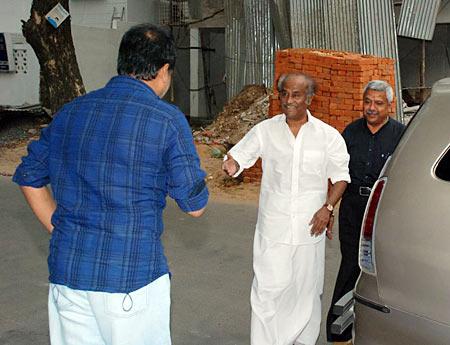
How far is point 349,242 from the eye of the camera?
4.13m

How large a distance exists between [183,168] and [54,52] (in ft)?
36.1

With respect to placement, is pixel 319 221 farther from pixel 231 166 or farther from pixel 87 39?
pixel 87 39

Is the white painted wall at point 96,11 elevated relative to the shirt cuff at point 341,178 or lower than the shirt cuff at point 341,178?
elevated

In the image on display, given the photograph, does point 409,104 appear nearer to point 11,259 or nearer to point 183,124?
point 11,259

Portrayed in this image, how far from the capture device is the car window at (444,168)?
8.32ft

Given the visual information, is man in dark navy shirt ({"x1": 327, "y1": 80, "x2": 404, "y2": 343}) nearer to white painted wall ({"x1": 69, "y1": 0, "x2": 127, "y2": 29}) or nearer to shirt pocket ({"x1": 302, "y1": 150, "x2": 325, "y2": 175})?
shirt pocket ({"x1": 302, "y1": 150, "x2": 325, "y2": 175})

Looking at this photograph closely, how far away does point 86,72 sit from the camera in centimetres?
1661

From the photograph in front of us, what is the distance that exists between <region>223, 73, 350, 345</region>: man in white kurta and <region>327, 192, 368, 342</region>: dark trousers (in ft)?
0.67

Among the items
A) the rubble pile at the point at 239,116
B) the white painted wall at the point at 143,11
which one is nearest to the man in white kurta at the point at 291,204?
the rubble pile at the point at 239,116

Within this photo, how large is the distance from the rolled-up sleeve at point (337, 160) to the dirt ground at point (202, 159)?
4641mm

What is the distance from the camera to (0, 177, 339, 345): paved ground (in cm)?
459

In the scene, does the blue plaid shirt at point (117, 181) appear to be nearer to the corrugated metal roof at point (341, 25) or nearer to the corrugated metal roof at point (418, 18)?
the corrugated metal roof at point (341, 25)

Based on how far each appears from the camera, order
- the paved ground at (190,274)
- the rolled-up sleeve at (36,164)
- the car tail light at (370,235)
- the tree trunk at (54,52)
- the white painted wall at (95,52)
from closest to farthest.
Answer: the rolled-up sleeve at (36,164) < the car tail light at (370,235) < the paved ground at (190,274) < the tree trunk at (54,52) < the white painted wall at (95,52)

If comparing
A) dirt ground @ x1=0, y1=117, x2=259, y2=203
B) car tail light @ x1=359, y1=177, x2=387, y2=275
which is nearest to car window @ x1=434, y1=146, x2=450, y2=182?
car tail light @ x1=359, y1=177, x2=387, y2=275
